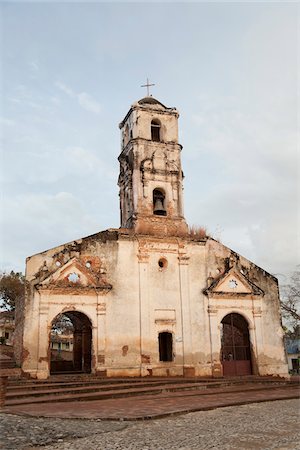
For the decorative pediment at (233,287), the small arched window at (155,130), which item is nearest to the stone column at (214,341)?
the decorative pediment at (233,287)

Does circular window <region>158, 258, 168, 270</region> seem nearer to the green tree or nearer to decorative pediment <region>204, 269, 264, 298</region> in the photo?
decorative pediment <region>204, 269, 264, 298</region>

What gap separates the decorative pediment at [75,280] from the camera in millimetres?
19984

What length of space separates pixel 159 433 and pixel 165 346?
14.1 m

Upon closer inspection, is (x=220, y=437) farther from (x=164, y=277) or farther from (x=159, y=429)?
(x=164, y=277)

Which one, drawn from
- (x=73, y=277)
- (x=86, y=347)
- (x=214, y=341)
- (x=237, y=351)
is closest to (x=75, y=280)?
(x=73, y=277)

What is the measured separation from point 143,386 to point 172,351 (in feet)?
14.0

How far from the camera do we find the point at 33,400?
13023 mm

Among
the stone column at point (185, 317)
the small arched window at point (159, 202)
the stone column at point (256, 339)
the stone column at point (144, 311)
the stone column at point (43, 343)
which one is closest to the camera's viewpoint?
the stone column at point (43, 343)

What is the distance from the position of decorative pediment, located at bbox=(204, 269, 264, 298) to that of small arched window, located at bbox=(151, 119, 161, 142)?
27.9 feet

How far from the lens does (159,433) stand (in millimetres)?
8648

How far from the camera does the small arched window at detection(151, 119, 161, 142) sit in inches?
1000

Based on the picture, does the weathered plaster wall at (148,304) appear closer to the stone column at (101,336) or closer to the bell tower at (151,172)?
the stone column at (101,336)

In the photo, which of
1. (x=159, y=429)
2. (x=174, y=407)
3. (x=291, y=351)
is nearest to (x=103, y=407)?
(x=174, y=407)

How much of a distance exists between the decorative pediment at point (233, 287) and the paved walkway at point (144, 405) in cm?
678
